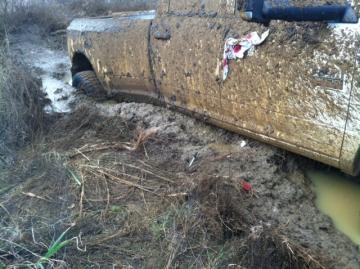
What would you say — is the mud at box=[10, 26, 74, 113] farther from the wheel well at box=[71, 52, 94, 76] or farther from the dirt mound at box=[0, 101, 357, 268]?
the dirt mound at box=[0, 101, 357, 268]

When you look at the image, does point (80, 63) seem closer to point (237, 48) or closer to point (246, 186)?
point (237, 48)

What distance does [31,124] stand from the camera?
14.0 feet

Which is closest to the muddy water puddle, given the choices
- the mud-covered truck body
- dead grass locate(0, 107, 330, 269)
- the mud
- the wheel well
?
the mud-covered truck body

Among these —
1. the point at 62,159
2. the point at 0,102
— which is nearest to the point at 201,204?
the point at 62,159

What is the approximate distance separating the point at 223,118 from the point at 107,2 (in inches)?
353

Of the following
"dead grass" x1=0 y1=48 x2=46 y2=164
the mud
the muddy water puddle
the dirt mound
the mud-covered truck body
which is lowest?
the mud

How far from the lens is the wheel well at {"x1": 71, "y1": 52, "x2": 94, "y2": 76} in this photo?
5.79 m

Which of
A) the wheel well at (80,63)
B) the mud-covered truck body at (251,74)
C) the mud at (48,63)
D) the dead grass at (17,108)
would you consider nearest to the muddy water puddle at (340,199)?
the mud-covered truck body at (251,74)

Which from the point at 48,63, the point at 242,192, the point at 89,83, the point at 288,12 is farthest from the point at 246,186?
the point at 48,63

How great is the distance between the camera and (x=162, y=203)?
2963mm

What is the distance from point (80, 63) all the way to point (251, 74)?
3.42 metres

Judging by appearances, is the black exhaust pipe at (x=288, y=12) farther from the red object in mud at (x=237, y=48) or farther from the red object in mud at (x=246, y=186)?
the red object in mud at (x=246, y=186)

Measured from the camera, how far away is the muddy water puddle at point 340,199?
2.94 metres

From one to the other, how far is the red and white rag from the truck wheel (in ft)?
8.23
